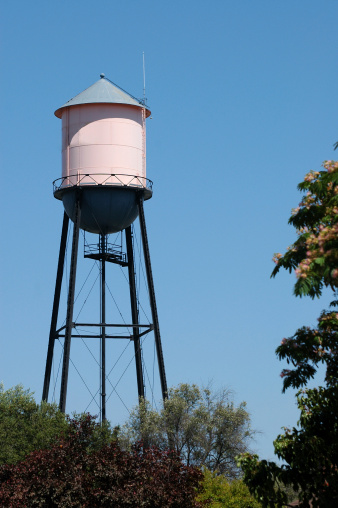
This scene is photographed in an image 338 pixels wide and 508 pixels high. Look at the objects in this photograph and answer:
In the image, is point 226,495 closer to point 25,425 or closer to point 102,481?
point 102,481

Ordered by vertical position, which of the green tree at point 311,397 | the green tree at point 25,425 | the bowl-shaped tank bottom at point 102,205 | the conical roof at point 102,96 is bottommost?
the green tree at point 311,397

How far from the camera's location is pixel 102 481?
34.4m

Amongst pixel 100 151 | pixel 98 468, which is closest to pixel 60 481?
pixel 98 468

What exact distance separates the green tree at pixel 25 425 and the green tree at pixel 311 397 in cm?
2032

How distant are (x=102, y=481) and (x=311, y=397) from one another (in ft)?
40.8

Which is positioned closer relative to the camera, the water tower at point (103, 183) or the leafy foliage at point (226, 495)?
the leafy foliage at point (226, 495)

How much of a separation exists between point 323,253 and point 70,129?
1124 inches

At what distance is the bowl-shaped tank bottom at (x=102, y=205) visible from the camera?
4556cm

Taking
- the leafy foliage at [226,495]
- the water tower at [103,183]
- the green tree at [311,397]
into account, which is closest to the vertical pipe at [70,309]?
the water tower at [103,183]

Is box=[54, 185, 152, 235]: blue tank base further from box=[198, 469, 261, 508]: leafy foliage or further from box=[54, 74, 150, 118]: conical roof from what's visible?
box=[198, 469, 261, 508]: leafy foliage

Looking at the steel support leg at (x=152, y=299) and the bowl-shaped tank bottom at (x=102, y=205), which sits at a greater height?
the bowl-shaped tank bottom at (x=102, y=205)

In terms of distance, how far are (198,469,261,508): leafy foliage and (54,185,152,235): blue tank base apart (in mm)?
12106

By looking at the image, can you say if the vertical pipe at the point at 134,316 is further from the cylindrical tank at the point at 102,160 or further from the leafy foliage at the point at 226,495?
the leafy foliage at the point at 226,495

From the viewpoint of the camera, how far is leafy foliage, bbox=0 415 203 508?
1332 inches
